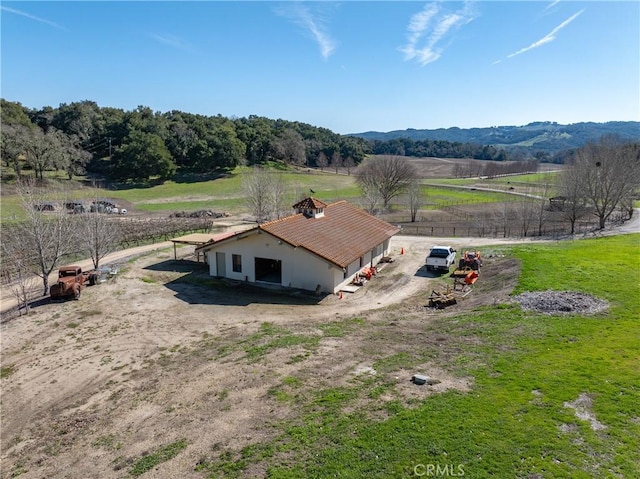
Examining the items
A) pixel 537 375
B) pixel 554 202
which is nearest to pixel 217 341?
pixel 537 375

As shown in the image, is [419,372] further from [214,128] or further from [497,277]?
[214,128]

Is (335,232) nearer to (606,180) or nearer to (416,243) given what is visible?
(416,243)

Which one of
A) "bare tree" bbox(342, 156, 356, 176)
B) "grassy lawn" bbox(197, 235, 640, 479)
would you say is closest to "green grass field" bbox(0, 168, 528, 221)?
"bare tree" bbox(342, 156, 356, 176)

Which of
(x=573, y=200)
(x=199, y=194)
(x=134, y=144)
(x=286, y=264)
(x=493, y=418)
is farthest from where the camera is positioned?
(x=134, y=144)

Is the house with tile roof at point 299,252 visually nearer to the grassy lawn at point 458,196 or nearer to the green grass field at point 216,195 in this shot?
the green grass field at point 216,195

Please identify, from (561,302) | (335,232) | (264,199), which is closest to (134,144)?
(264,199)

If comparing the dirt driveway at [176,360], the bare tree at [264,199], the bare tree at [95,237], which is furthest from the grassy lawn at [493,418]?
the bare tree at [264,199]

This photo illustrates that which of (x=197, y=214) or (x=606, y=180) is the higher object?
(x=606, y=180)
